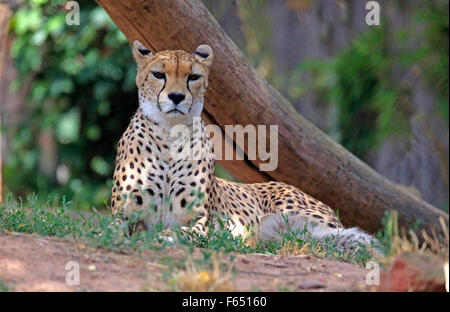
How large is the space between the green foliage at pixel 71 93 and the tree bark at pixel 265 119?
439 centimetres

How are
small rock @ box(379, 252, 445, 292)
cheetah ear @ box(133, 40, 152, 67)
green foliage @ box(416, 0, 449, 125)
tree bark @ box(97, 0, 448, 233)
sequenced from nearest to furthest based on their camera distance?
1. small rock @ box(379, 252, 445, 292)
2. cheetah ear @ box(133, 40, 152, 67)
3. tree bark @ box(97, 0, 448, 233)
4. green foliage @ box(416, 0, 449, 125)

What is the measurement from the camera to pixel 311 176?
7215 mm

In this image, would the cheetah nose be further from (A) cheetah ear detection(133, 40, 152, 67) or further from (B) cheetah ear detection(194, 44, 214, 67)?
(B) cheetah ear detection(194, 44, 214, 67)

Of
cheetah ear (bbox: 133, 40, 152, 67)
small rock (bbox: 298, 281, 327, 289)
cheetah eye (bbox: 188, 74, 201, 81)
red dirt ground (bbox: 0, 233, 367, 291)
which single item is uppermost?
cheetah ear (bbox: 133, 40, 152, 67)

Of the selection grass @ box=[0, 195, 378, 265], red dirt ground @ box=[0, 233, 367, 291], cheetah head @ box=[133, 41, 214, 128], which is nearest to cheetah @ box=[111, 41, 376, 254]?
cheetah head @ box=[133, 41, 214, 128]

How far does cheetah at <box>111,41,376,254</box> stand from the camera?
5375 millimetres

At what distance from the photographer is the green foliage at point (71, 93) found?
36.4ft

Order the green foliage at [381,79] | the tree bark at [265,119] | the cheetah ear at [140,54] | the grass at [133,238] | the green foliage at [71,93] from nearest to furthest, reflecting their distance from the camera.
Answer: the grass at [133,238] < the cheetah ear at [140,54] < the tree bark at [265,119] < the green foliage at [381,79] < the green foliage at [71,93]

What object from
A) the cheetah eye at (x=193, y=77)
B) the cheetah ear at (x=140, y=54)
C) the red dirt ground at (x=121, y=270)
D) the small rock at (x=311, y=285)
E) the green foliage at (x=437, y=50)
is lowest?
the small rock at (x=311, y=285)

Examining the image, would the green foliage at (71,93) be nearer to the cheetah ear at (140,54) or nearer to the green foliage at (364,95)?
the green foliage at (364,95)

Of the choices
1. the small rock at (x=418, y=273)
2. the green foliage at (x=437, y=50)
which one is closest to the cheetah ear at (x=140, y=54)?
the small rock at (x=418, y=273)

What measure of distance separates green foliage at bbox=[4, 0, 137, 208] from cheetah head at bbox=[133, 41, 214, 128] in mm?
5505

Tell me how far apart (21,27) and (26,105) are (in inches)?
51.2
